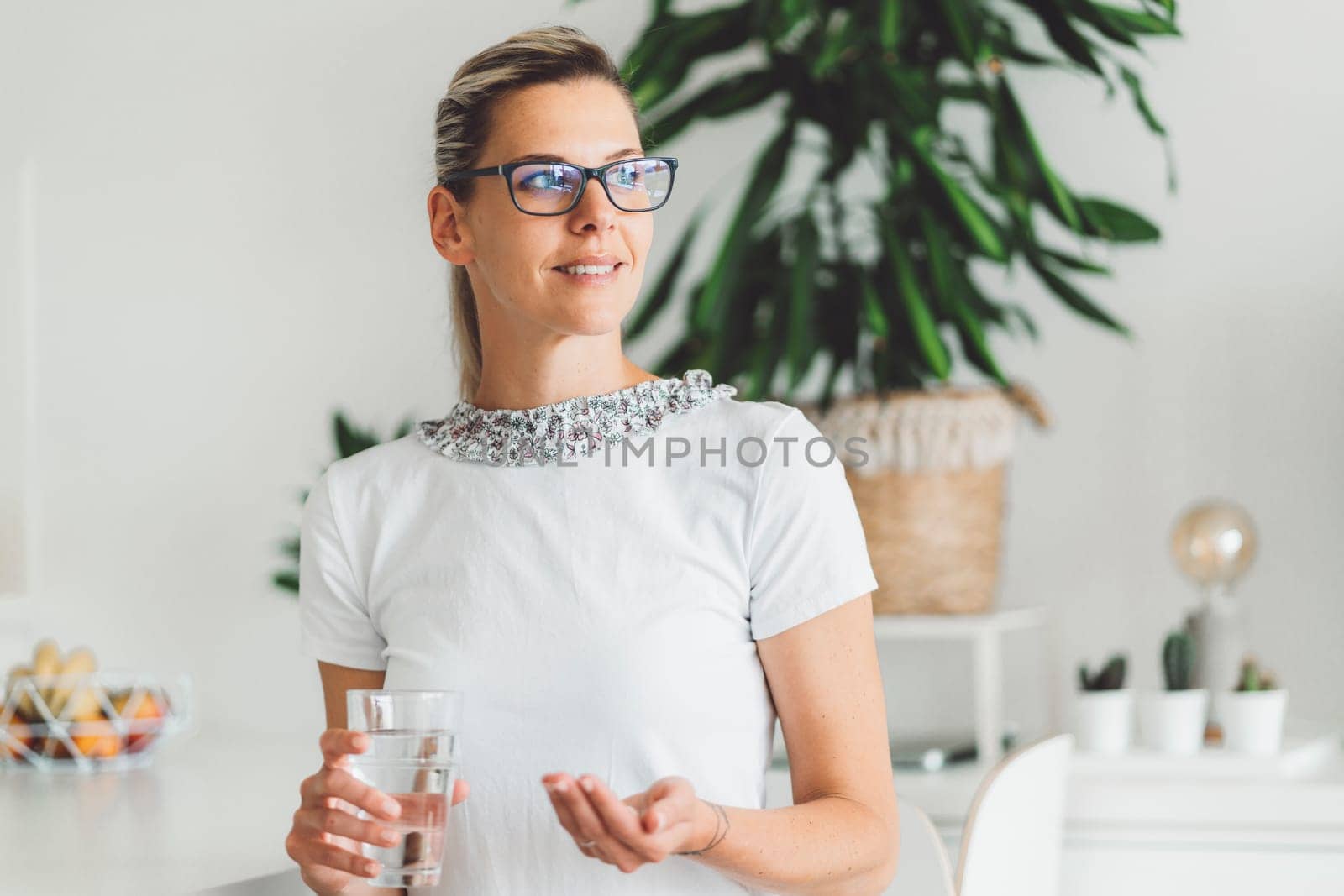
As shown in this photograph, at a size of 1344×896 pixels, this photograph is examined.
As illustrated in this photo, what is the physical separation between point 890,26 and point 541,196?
3.36 ft

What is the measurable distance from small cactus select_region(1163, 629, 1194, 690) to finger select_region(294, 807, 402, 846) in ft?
4.18

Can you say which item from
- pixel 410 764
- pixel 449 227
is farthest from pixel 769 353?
pixel 410 764

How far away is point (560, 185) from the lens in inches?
39.6

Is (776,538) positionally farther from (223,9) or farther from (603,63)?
(223,9)

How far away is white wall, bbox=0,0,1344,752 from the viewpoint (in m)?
2.17

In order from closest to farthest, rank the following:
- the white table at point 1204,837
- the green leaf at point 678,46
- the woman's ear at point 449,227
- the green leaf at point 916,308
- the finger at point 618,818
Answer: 1. the finger at point 618,818
2. the woman's ear at point 449,227
3. the white table at point 1204,837
4. the green leaf at point 916,308
5. the green leaf at point 678,46

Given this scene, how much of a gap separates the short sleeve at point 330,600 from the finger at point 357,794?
0.70 feet

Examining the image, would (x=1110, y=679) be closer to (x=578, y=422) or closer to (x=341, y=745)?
(x=578, y=422)

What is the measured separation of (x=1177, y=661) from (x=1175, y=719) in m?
0.08

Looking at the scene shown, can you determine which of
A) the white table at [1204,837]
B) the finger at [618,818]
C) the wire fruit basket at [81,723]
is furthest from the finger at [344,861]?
the white table at [1204,837]

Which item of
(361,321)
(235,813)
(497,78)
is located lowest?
(235,813)

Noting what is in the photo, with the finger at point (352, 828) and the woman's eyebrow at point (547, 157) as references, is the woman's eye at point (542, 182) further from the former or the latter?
the finger at point (352, 828)

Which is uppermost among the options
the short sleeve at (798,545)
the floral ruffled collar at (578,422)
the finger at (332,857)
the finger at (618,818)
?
the floral ruffled collar at (578,422)

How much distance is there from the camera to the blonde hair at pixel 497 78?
3.43 ft
